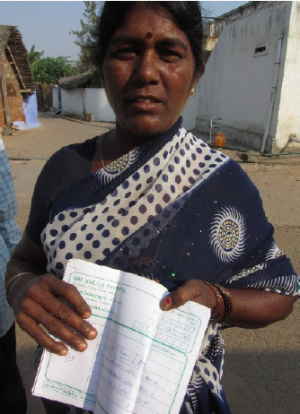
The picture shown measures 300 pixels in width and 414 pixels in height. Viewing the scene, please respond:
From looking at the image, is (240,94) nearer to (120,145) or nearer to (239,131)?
(239,131)

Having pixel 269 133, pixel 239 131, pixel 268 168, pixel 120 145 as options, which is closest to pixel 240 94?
pixel 239 131

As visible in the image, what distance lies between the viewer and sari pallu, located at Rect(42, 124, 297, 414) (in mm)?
1012

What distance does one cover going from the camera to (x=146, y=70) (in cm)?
102

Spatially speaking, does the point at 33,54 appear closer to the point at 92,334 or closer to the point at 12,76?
the point at 12,76

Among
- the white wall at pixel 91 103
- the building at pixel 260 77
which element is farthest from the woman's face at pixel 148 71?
the white wall at pixel 91 103

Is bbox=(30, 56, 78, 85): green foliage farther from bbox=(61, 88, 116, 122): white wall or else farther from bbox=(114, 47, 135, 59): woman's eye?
bbox=(114, 47, 135, 59): woman's eye

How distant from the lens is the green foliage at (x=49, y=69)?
120ft

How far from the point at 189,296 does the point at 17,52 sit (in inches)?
676

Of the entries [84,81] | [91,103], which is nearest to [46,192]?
[91,103]

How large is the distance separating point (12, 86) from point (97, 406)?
16.6 metres

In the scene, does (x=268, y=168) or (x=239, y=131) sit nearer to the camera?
(x=268, y=168)

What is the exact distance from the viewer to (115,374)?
85cm

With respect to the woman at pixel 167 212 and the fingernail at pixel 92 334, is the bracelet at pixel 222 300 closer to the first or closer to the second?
the woman at pixel 167 212

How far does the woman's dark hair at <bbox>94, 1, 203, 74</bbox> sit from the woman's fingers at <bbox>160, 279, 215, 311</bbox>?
0.72 metres
